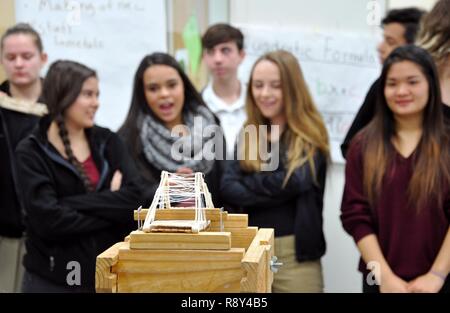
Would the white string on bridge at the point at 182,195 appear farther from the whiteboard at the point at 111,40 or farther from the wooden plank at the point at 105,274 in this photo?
the whiteboard at the point at 111,40

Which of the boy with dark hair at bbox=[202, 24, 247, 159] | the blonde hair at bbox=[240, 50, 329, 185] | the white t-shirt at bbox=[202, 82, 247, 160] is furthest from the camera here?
the boy with dark hair at bbox=[202, 24, 247, 159]

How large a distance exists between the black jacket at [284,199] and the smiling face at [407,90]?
0.12 meters

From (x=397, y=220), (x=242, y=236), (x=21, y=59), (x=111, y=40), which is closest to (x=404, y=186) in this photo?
(x=397, y=220)

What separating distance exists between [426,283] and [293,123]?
A: 10.8 inches

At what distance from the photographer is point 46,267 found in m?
0.85

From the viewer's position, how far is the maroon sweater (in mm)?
862

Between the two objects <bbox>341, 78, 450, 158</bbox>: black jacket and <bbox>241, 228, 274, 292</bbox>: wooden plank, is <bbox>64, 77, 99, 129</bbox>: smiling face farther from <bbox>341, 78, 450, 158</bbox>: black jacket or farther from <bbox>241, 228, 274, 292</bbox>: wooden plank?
<bbox>341, 78, 450, 158</bbox>: black jacket

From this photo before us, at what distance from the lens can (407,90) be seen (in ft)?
3.03

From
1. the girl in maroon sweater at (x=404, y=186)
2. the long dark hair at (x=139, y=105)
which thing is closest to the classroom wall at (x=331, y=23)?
the girl in maroon sweater at (x=404, y=186)

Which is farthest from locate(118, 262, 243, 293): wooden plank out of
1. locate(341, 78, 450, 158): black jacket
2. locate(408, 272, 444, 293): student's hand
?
locate(341, 78, 450, 158): black jacket

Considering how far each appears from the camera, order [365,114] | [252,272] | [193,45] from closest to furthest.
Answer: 1. [252,272]
2. [365,114]
3. [193,45]

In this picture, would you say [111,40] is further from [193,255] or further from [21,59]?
[193,255]

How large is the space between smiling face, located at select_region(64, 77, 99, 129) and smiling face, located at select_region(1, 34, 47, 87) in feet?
1.44

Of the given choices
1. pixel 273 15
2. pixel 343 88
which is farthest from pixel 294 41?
pixel 273 15
